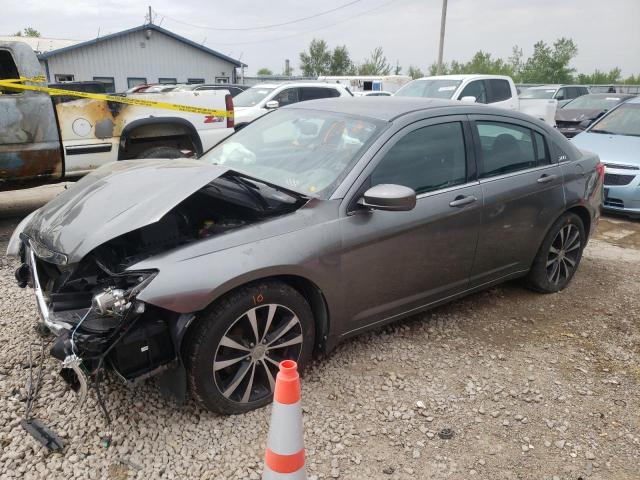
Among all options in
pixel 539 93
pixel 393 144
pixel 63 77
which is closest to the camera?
pixel 393 144

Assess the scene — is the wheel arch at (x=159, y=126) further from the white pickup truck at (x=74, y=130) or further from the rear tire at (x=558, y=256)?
the rear tire at (x=558, y=256)

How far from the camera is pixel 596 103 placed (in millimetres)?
14211

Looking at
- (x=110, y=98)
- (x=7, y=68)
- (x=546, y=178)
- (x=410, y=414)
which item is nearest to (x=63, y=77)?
(x=7, y=68)

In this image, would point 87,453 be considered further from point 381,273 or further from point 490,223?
point 490,223

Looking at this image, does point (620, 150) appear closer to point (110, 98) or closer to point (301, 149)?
point (301, 149)

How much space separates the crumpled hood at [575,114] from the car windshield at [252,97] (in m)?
7.99

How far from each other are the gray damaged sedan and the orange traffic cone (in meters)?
0.71

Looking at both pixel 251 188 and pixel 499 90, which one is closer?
pixel 251 188

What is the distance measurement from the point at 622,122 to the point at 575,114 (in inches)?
229

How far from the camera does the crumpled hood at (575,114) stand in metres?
13.3

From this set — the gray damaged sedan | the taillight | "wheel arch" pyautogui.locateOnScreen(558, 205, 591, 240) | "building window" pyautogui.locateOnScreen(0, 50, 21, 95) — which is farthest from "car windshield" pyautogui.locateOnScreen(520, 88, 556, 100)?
"building window" pyautogui.locateOnScreen(0, 50, 21, 95)

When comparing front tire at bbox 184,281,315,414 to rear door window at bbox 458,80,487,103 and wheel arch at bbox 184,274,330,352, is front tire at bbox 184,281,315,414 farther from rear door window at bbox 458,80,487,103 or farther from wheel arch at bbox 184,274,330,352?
rear door window at bbox 458,80,487,103

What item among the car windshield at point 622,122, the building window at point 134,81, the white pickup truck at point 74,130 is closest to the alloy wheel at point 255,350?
the white pickup truck at point 74,130

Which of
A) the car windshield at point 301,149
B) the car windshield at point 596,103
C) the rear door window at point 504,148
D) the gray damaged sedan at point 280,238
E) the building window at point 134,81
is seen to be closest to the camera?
the gray damaged sedan at point 280,238
